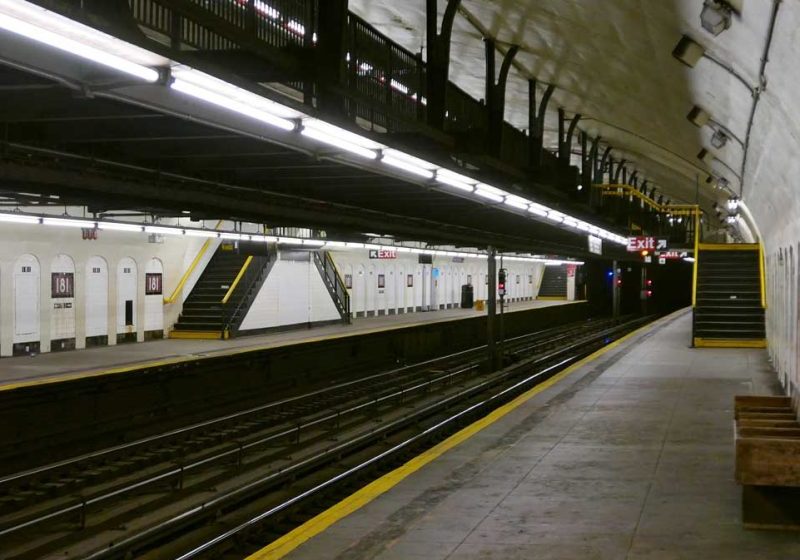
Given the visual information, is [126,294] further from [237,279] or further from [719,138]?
[719,138]

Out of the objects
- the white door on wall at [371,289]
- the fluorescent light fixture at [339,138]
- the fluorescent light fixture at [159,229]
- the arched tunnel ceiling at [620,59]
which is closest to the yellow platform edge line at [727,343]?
the arched tunnel ceiling at [620,59]

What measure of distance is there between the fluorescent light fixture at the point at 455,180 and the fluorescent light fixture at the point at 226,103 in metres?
3.76

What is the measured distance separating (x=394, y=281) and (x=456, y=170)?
27.4m

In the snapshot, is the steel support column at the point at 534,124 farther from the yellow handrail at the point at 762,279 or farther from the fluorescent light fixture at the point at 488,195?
the yellow handrail at the point at 762,279

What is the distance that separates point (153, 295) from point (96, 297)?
8.58 feet

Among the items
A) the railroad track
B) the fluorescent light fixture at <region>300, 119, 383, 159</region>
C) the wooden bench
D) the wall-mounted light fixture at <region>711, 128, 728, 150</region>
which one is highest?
the wall-mounted light fixture at <region>711, 128, 728, 150</region>

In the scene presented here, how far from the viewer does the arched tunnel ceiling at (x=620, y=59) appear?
7.82 meters

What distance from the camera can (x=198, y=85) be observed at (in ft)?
18.7

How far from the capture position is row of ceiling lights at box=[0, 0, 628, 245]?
4164 millimetres

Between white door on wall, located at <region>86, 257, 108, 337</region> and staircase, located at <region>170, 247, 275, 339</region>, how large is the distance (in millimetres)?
3305

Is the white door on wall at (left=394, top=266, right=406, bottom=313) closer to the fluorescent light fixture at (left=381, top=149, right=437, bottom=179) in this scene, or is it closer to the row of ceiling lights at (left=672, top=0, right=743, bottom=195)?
the row of ceiling lights at (left=672, top=0, right=743, bottom=195)

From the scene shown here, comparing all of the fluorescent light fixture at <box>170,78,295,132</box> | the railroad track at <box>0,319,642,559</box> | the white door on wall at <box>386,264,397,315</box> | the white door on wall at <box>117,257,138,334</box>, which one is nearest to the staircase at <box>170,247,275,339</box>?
the white door on wall at <box>117,257,138,334</box>

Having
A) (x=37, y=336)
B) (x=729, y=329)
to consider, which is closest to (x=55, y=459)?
(x=37, y=336)

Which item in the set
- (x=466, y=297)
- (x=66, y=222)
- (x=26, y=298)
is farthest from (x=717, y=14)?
(x=466, y=297)
